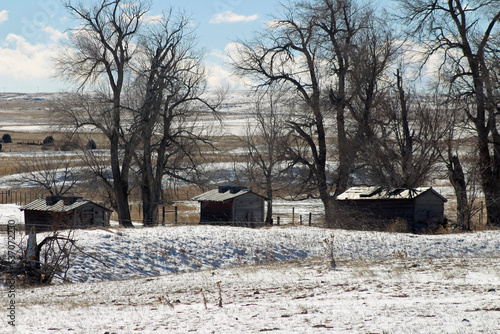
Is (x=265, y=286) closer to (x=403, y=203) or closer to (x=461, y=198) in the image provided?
(x=403, y=203)

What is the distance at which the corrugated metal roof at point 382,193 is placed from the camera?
28.1 metres

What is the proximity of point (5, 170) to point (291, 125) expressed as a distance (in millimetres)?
50610

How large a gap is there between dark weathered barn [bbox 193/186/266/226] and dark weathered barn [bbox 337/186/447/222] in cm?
779

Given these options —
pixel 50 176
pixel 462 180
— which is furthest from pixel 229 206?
pixel 50 176

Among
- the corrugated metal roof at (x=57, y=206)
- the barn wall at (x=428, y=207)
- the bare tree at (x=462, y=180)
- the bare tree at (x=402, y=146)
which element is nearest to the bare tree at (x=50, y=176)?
the corrugated metal roof at (x=57, y=206)

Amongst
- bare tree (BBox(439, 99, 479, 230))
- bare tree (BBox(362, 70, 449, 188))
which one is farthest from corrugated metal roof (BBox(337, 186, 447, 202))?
bare tree (BBox(362, 70, 449, 188))

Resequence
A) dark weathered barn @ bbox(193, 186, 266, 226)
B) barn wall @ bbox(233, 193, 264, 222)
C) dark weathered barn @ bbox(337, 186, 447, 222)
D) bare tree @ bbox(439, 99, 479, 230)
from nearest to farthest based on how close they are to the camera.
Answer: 1. bare tree @ bbox(439, 99, 479, 230)
2. dark weathered barn @ bbox(337, 186, 447, 222)
3. dark weathered barn @ bbox(193, 186, 266, 226)
4. barn wall @ bbox(233, 193, 264, 222)

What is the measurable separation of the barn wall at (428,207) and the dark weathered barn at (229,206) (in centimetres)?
1054

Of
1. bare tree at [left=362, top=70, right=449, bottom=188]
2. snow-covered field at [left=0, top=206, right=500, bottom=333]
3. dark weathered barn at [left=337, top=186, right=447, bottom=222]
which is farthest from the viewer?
bare tree at [left=362, top=70, right=449, bottom=188]

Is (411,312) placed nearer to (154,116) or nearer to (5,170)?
(154,116)

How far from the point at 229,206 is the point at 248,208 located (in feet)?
5.58

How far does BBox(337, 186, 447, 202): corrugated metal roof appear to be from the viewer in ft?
92.1

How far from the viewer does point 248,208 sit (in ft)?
115

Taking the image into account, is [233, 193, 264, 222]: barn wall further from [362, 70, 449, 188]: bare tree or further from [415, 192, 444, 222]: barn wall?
[415, 192, 444, 222]: barn wall
